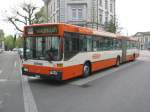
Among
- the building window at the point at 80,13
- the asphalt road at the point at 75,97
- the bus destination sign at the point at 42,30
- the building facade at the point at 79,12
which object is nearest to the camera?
the asphalt road at the point at 75,97

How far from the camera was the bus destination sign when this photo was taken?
1076 centimetres

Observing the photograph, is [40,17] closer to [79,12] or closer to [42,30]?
[79,12]

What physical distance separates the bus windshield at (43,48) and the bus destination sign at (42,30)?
0.86 ft

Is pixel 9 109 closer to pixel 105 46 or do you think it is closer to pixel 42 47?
pixel 42 47

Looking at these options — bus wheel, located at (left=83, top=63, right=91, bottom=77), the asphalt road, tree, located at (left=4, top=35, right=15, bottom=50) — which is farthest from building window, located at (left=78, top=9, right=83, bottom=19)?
tree, located at (left=4, top=35, right=15, bottom=50)

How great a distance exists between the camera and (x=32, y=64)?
37.2 feet

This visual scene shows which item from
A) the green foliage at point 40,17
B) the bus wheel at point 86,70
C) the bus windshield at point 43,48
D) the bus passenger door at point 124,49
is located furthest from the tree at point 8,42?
the bus windshield at point 43,48

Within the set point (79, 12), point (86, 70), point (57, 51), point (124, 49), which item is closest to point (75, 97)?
point (57, 51)

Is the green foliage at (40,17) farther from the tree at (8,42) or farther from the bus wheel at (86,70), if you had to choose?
the tree at (8,42)

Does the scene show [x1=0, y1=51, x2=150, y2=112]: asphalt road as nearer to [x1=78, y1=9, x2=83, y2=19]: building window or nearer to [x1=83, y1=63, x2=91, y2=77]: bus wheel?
[x1=83, y1=63, x2=91, y2=77]: bus wheel

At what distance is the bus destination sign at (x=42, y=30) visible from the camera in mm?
10758

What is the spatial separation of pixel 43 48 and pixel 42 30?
0.82 meters

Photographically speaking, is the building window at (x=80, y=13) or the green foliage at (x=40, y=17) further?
the green foliage at (x=40, y=17)

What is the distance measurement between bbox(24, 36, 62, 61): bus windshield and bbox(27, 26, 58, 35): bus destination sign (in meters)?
0.26
